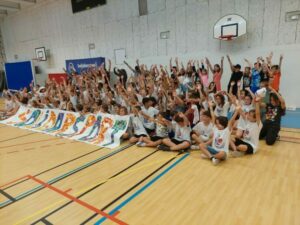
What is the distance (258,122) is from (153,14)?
798 cm

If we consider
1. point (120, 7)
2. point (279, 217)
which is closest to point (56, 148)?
point (279, 217)

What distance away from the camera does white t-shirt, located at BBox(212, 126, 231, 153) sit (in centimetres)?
424

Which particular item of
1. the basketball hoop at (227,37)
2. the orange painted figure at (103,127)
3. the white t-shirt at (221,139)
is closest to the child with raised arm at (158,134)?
the orange painted figure at (103,127)

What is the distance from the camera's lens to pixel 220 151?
4.23 metres

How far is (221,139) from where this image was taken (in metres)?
4.27

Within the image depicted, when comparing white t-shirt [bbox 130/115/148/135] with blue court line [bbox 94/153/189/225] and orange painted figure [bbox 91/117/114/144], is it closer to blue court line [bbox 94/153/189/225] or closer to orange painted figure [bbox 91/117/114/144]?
orange painted figure [bbox 91/117/114/144]

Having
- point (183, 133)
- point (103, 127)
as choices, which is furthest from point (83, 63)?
point (183, 133)

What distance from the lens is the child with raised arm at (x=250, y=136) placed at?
14.6 ft

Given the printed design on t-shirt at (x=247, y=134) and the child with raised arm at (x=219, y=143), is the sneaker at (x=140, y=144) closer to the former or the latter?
the child with raised arm at (x=219, y=143)

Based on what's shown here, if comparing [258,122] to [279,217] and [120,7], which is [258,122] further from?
[120,7]

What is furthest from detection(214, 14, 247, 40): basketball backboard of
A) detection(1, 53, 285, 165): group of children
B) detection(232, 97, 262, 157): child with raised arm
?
detection(232, 97, 262, 157): child with raised arm

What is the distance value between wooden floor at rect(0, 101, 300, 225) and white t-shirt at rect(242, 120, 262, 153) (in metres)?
0.28

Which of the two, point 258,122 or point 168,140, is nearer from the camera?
point 258,122

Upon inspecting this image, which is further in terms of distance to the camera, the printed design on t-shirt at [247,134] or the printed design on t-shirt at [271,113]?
the printed design on t-shirt at [271,113]
